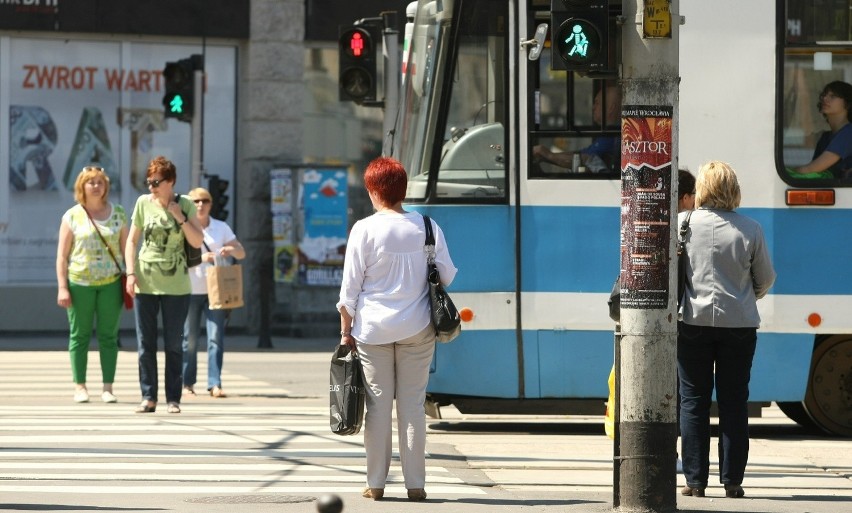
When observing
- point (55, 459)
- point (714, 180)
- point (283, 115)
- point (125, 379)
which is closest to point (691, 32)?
point (714, 180)

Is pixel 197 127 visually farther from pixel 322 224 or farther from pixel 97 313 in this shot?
pixel 97 313

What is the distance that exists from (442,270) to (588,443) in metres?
3.11

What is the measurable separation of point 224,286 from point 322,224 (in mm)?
7770

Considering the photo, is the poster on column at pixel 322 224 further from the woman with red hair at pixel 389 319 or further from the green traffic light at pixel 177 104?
the woman with red hair at pixel 389 319

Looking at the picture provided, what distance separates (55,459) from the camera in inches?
369

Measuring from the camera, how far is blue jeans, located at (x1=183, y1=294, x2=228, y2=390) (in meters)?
13.5

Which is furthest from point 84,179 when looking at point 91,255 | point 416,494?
point 416,494

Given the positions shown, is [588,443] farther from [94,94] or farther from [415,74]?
[94,94]

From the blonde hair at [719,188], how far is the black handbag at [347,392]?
6.42 feet

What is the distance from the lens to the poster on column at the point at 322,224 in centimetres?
2122

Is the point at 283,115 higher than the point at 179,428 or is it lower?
higher

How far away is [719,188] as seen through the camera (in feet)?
27.0

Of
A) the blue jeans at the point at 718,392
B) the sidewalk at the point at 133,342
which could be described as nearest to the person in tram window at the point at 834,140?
the blue jeans at the point at 718,392

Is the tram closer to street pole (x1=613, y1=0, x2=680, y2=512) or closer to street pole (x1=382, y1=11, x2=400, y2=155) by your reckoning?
street pole (x1=382, y1=11, x2=400, y2=155)
